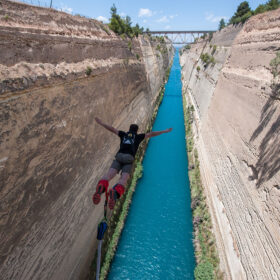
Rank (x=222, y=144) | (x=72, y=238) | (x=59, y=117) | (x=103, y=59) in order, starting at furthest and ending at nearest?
(x=222, y=144)
(x=103, y=59)
(x=72, y=238)
(x=59, y=117)

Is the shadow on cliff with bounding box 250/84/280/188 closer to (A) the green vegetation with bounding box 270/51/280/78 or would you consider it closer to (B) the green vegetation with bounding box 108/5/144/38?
(A) the green vegetation with bounding box 270/51/280/78

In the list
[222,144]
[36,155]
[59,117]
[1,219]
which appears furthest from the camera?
[222,144]

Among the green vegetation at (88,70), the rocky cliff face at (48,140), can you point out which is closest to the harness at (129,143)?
the rocky cliff face at (48,140)

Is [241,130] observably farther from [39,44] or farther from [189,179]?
[39,44]

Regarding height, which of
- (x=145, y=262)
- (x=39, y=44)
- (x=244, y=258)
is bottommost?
(x=145, y=262)

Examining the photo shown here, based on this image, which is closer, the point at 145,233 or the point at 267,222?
the point at 267,222

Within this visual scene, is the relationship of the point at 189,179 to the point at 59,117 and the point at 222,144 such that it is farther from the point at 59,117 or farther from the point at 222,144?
the point at 59,117

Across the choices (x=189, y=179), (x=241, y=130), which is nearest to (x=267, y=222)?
(x=241, y=130)

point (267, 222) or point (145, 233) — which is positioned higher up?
point (267, 222)
